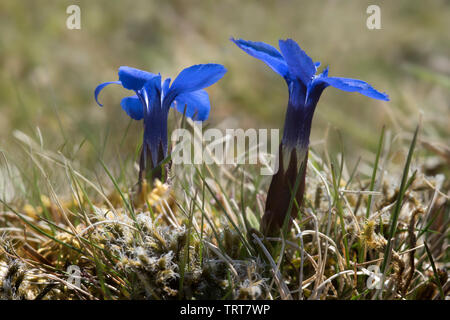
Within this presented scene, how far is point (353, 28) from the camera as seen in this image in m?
5.66

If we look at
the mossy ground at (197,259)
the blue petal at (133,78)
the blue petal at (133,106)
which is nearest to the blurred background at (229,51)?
the mossy ground at (197,259)

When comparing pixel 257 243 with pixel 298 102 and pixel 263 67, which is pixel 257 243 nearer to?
pixel 298 102

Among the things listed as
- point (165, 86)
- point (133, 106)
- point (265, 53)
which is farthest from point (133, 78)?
point (265, 53)

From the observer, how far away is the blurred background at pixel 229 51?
13.6ft

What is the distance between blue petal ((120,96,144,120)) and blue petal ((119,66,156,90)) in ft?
0.60

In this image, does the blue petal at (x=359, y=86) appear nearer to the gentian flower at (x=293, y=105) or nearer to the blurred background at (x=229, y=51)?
the gentian flower at (x=293, y=105)

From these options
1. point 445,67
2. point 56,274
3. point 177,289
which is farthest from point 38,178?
point 445,67

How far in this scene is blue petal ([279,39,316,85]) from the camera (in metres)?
0.99

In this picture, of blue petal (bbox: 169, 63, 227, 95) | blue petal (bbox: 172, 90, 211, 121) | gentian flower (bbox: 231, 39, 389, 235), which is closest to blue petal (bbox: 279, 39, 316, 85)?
gentian flower (bbox: 231, 39, 389, 235)

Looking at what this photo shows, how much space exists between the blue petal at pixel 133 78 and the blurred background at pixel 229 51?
8.34 feet

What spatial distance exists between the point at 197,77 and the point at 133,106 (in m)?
0.28

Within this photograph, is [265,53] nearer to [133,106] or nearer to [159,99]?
[159,99]

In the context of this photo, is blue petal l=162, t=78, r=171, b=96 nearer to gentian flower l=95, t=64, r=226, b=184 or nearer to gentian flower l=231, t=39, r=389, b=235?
gentian flower l=95, t=64, r=226, b=184
